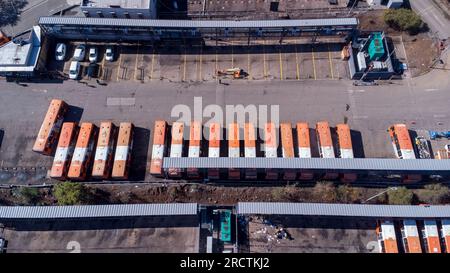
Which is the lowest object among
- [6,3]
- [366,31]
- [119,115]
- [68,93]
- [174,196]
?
[174,196]

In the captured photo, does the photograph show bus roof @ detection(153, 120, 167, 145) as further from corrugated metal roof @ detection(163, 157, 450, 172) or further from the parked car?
the parked car

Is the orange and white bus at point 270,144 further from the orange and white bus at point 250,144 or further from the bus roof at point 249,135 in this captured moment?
the bus roof at point 249,135

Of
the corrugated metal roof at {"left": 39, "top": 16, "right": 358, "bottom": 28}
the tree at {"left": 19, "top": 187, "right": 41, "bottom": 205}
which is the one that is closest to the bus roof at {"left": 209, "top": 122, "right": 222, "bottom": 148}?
the corrugated metal roof at {"left": 39, "top": 16, "right": 358, "bottom": 28}

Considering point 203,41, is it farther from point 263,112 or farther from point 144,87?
point 263,112

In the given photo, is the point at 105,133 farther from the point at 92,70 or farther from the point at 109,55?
the point at 109,55

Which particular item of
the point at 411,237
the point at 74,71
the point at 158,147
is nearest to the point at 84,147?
the point at 158,147

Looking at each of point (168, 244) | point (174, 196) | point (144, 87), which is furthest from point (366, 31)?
point (168, 244)

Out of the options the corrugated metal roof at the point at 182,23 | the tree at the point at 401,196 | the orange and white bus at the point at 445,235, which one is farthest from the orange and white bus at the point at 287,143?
the orange and white bus at the point at 445,235
